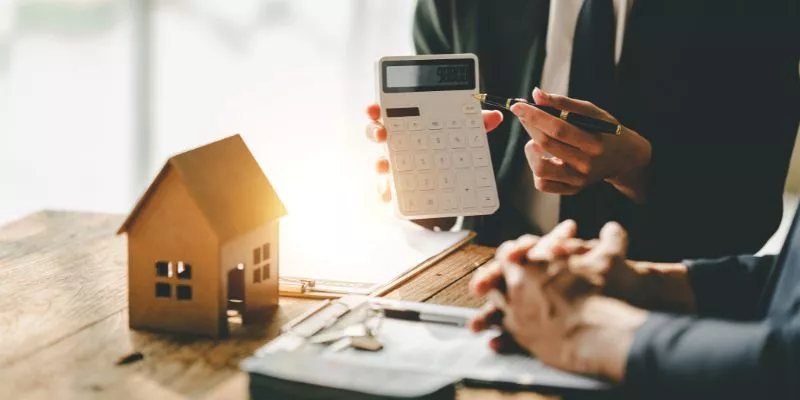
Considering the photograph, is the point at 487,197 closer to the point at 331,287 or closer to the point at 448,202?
the point at 448,202

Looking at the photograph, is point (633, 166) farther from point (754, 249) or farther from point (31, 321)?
point (31, 321)

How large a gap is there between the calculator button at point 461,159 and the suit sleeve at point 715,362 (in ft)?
1.96

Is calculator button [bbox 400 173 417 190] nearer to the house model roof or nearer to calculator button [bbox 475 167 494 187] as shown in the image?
calculator button [bbox 475 167 494 187]

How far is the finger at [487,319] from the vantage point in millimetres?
930

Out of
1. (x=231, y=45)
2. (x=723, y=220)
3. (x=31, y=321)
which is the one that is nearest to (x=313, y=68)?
(x=231, y=45)

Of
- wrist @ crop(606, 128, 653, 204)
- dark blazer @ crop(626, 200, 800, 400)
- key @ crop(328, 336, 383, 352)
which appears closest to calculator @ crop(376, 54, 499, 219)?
wrist @ crop(606, 128, 653, 204)

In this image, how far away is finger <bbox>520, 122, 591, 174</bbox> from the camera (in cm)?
134

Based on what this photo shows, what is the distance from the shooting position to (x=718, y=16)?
1604mm

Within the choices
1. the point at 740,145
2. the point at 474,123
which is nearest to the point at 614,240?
the point at 474,123

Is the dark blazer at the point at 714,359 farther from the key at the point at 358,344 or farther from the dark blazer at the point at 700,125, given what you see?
the dark blazer at the point at 700,125

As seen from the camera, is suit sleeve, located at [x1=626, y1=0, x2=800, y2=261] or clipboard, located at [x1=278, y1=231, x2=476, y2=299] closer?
clipboard, located at [x1=278, y1=231, x2=476, y2=299]

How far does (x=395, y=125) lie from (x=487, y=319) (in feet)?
1.63

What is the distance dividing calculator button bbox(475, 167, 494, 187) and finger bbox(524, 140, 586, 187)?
7 centimetres

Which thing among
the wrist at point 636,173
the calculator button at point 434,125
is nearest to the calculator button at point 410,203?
the calculator button at point 434,125
